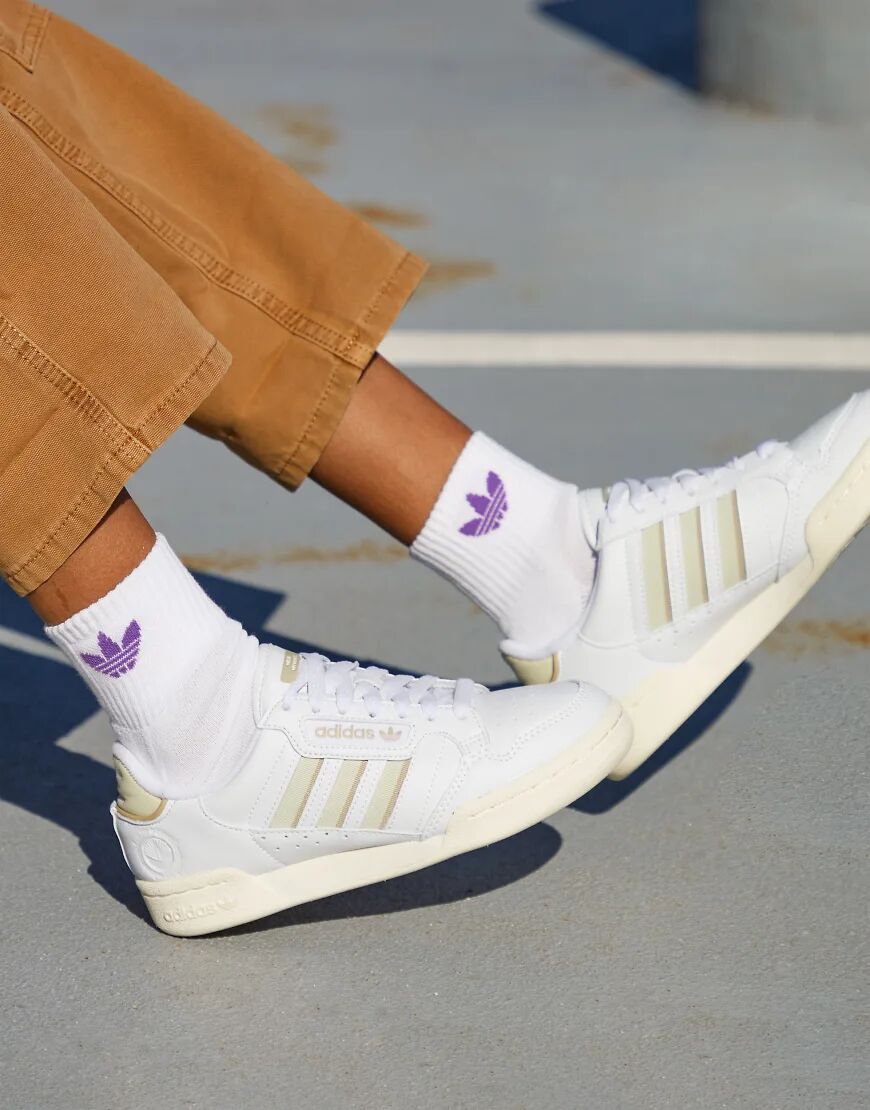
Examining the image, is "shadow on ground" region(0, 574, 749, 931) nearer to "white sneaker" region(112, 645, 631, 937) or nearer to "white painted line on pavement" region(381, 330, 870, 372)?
"white sneaker" region(112, 645, 631, 937)

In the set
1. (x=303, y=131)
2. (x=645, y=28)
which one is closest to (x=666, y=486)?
(x=303, y=131)

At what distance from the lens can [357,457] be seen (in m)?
1.27

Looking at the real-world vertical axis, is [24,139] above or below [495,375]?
below

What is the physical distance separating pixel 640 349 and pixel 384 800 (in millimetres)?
1240

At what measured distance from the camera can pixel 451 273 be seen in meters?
2.52

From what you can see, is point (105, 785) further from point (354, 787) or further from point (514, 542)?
point (514, 542)

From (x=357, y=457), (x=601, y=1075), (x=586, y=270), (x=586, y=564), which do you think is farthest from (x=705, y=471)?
(x=586, y=270)

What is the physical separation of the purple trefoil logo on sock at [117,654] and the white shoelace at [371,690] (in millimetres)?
116

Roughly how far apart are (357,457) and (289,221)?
195mm

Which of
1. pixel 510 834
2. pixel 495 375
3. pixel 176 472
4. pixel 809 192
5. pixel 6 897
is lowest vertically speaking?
pixel 6 897

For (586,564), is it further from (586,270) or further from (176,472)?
(586,270)

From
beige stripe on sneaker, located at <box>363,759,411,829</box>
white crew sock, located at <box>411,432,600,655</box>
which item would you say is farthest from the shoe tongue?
beige stripe on sneaker, located at <box>363,759,411,829</box>

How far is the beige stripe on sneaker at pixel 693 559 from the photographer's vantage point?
1271mm

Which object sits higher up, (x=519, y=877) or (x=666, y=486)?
(x=666, y=486)
